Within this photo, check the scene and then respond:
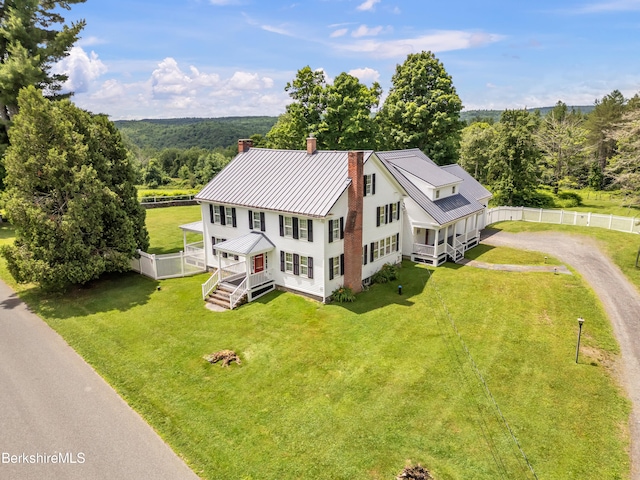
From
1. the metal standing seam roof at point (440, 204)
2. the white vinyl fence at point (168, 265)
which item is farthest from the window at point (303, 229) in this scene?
the white vinyl fence at point (168, 265)

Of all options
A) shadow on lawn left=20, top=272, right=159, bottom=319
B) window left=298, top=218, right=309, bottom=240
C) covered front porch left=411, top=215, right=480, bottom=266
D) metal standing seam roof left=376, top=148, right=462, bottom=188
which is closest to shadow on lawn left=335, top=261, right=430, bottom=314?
covered front porch left=411, top=215, right=480, bottom=266

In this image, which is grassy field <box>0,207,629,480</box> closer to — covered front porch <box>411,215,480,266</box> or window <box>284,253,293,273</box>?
window <box>284,253,293,273</box>

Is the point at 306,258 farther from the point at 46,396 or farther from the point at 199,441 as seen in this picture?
the point at 46,396

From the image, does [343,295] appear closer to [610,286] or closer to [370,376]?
[370,376]

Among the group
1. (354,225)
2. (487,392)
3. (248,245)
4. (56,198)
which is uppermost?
(56,198)

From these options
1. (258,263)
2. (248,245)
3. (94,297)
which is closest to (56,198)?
(94,297)

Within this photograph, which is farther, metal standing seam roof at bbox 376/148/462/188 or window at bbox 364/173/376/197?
metal standing seam roof at bbox 376/148/462/188

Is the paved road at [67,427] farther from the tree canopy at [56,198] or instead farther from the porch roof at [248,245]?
the porch roof at [248,245]

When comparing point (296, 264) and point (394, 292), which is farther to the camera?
point (394, 292)
